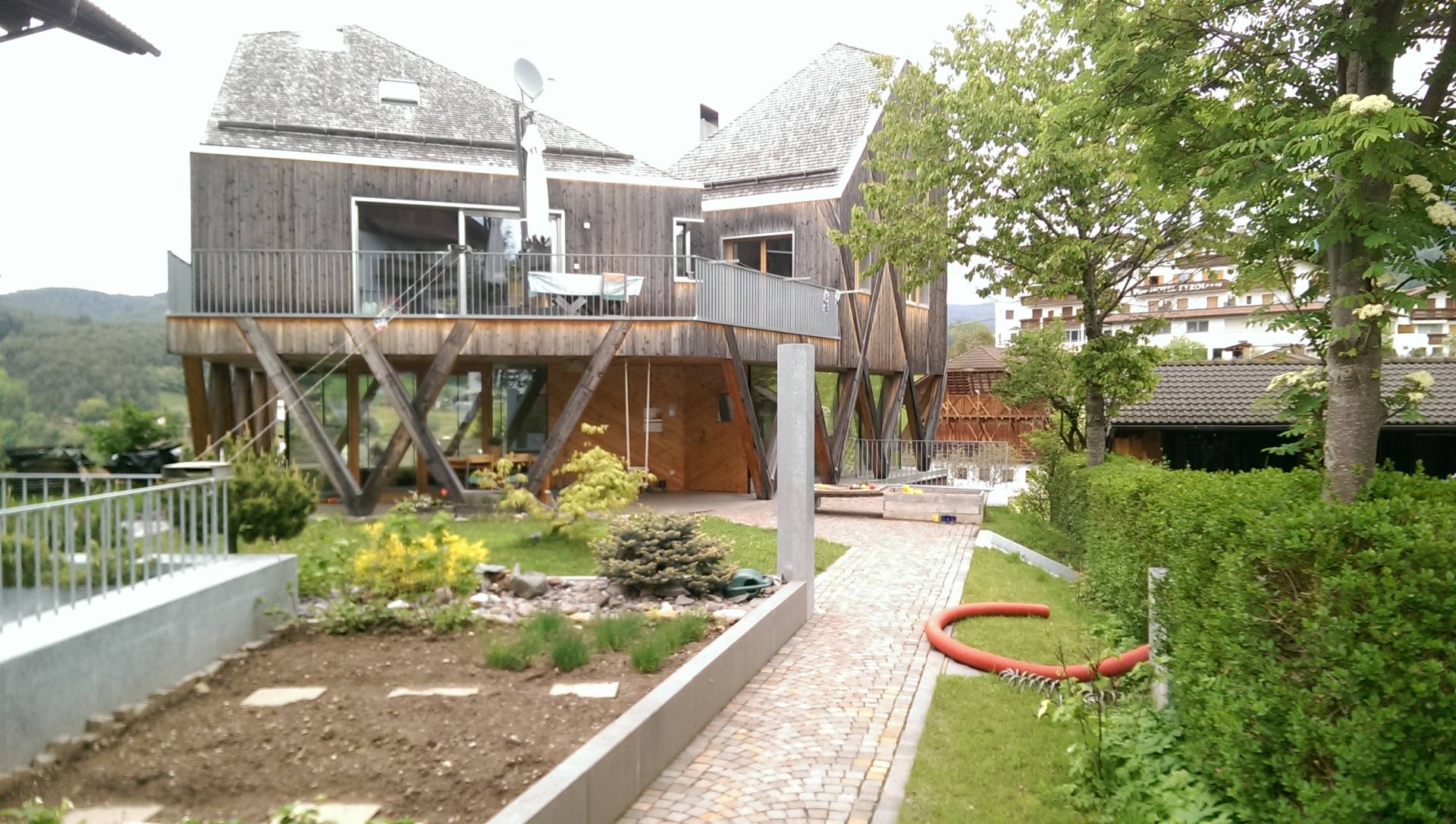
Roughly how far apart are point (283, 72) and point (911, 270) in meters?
11.8

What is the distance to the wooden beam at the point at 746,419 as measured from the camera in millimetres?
15859

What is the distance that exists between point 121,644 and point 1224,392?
56.9ft

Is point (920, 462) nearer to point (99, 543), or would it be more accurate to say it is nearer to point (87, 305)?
point (87, 305)

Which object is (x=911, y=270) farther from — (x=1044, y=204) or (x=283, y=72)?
(x=283, y=72)

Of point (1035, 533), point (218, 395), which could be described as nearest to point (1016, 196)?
point (1035, 533)

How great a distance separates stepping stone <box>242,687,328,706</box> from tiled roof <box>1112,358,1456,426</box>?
13.9 metres

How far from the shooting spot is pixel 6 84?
9820 mm

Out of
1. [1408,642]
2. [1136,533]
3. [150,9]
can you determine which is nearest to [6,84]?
[150,9]

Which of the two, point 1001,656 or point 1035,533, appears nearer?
point 1001,656

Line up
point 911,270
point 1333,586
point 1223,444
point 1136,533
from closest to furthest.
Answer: point 1333,586
point 1136,533
point 911,270
point 1223,444

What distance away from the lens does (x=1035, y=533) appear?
15.0 metres

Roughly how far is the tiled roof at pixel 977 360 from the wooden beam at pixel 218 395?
1108 inches

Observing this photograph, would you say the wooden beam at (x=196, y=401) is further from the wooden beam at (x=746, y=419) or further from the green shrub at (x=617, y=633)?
the green shrub at (x=617, y=633)

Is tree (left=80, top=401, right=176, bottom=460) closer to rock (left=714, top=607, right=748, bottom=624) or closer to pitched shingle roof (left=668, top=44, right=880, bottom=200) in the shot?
pitched shingle roof (left=668, top=44, right=880, bottom=200)
